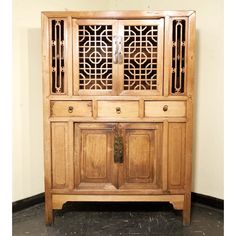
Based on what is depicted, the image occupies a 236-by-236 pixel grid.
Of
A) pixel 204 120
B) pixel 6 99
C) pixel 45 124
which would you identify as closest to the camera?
pixel 6 99

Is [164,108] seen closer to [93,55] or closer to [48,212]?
[93,55]

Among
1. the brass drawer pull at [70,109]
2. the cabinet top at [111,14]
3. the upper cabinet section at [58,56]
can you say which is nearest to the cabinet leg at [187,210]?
the brass drawer pull at [70,109]

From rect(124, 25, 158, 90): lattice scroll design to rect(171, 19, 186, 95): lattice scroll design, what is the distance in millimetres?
140

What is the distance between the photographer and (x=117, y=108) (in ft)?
7.30

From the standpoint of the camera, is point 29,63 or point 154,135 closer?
point 154,135

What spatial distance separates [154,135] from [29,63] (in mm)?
1261

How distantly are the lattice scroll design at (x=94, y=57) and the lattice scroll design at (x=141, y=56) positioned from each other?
14 centimetres

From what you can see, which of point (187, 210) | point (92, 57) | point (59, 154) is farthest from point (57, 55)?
point (187, 210)

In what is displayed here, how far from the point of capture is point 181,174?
2.29 metres

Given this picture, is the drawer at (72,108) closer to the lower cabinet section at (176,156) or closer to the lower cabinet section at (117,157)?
the lower cabinet section at (117,157)

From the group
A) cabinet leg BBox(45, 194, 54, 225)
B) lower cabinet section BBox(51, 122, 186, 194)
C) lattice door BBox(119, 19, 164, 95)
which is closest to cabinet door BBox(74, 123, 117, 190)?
lower cabinet section BBox(51, 122, 186, 194)

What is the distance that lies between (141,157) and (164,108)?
424mm
